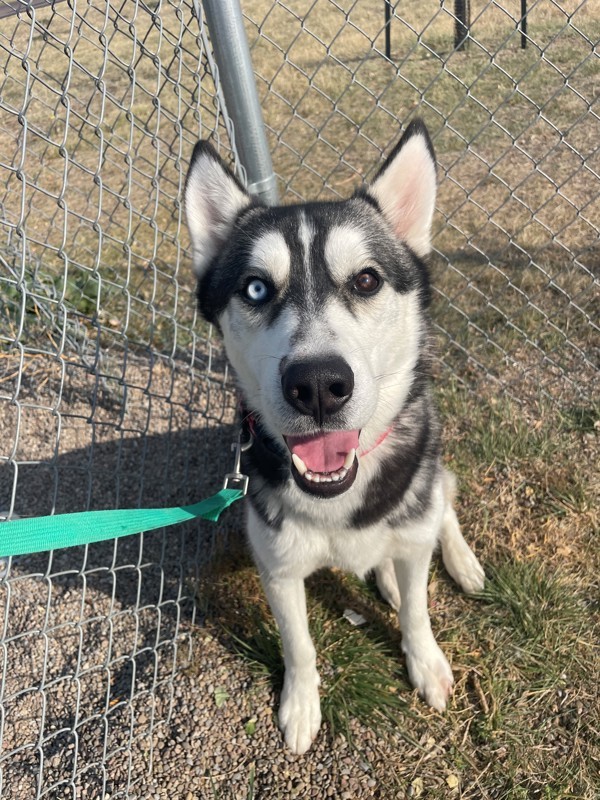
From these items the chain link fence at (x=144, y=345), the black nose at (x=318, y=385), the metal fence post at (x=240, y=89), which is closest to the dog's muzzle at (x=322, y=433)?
the black nose at (x=318, y=385)

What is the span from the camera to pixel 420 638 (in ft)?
7.34

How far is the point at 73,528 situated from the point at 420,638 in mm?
1435

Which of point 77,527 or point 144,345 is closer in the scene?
point 77,527

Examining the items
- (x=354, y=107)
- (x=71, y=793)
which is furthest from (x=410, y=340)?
(x=354, y=107)

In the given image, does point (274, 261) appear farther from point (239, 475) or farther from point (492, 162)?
point (492, 162)

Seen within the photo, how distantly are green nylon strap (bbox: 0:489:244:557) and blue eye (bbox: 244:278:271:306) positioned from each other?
0.76m

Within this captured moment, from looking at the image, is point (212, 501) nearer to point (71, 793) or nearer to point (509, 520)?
point (71, 793)

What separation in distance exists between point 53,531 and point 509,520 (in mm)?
2131

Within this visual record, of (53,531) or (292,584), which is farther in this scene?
(292,584)

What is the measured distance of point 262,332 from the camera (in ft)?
6.12

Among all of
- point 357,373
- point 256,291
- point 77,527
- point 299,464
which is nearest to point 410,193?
point 256,291

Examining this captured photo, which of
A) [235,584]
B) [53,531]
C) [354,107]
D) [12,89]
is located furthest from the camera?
[12,89]

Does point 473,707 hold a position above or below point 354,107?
below

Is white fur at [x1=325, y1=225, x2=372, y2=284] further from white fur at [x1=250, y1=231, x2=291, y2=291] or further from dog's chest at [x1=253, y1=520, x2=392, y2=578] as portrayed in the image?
dog's chest at [x1=253, y1=520, x2=392, y2=578]
